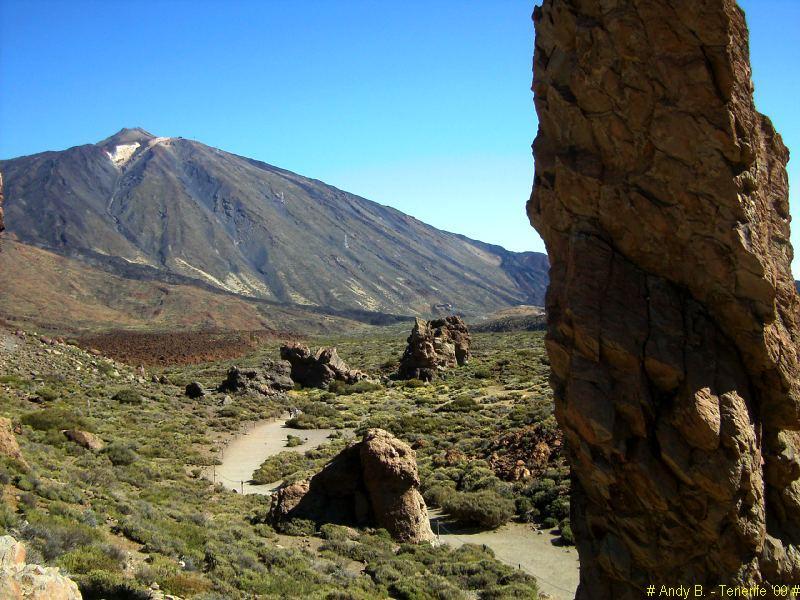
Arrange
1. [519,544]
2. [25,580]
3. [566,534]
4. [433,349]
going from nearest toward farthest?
[25,580] → [566,534] → [519,544] → [433,349]

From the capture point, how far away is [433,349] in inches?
1714

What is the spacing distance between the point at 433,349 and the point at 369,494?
2926 centimetres

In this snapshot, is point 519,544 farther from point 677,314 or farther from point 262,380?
point 262,380

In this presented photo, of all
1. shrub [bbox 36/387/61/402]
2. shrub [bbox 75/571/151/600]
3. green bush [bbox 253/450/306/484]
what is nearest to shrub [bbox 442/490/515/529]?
green bush [bbox 253/450/306/484]

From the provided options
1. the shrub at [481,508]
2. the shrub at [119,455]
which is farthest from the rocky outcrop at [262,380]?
the shrub at [481,508]

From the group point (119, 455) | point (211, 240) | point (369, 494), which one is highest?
point (211, 240)

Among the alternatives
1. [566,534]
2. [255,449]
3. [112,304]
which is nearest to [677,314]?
[566,534]

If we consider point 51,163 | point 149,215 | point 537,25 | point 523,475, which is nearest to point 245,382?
point 523,475

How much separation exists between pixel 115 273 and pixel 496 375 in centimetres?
9332

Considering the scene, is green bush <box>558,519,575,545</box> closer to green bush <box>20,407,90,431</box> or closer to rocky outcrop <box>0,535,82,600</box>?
rocky outcrop <box>0,535,82,600</box>

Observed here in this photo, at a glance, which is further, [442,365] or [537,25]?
[442,365]

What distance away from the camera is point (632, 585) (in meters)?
6.90

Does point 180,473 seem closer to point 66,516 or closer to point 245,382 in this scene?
point 66,516

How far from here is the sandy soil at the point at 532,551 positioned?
39.0 ft
